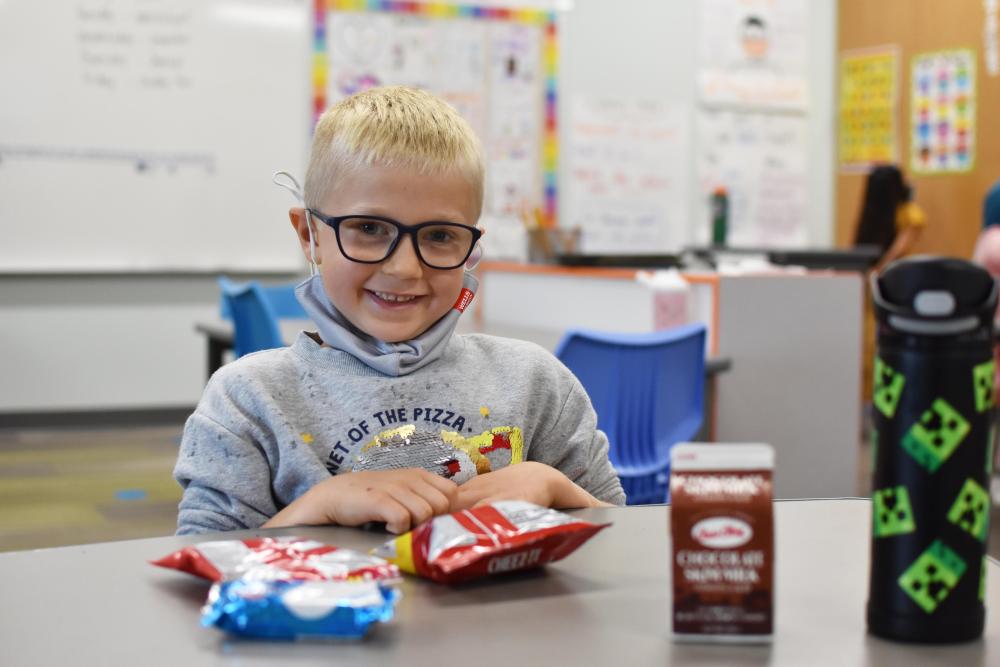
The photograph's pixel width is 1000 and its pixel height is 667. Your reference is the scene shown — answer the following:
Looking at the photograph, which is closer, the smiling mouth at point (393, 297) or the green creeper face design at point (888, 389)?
the green creeper face design at point (888, 389)

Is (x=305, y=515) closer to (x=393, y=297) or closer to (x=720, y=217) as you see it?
(x=393, y=297)

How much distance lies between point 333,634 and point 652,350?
5.54ft

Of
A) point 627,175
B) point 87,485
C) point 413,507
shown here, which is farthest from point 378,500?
point 627,175

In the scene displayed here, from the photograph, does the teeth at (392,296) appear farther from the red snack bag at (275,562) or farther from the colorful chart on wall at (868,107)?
the colorful chart on wall at (868,107)

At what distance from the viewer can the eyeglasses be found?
3.42ft

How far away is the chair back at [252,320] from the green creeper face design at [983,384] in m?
2.29

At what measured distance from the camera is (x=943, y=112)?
5.82m

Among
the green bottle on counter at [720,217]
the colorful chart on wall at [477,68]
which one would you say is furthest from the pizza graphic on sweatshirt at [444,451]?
the green bottle on counter at [720,217]

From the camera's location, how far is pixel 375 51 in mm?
5398

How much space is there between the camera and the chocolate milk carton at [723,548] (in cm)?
56

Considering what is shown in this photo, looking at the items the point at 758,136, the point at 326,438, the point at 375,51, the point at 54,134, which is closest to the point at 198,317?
the point at 54,134

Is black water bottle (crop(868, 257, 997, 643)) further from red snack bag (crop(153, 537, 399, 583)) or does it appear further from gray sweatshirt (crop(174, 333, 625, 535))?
gray sweatshirt (crop(174, 333, 625, 535))

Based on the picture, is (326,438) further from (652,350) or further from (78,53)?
(78,53)

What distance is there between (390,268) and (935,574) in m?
0.60
